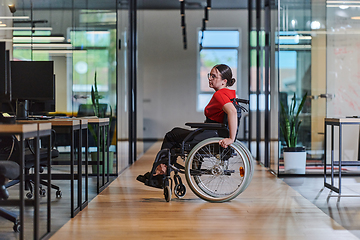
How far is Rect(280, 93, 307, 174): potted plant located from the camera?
4586 millimetres

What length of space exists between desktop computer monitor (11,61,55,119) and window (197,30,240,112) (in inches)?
308

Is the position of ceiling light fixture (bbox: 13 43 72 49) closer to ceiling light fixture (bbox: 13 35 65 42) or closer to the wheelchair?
ceiling light fixture (bbox: 13 35 65 42)

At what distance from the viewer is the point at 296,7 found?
482 centimetres

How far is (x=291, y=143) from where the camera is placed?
15.1 ft

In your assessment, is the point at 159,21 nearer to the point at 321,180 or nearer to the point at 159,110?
the point at 159,110

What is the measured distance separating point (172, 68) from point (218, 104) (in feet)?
26.0

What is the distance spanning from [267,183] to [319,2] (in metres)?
2.34

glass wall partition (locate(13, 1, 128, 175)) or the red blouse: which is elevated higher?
glass wall partition (locate(13, 1, 128, 175))

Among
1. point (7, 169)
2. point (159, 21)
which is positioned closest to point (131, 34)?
point (7, 169)

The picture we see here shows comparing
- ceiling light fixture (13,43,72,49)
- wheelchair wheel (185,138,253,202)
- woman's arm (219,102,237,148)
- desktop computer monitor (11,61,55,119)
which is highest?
ceiling light fixture (13,43,72,49)

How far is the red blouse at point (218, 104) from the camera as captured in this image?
10.1 ft

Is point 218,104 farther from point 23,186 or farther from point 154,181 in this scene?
point 23,186

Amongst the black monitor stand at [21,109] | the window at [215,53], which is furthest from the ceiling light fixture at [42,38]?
the window at [215,53]

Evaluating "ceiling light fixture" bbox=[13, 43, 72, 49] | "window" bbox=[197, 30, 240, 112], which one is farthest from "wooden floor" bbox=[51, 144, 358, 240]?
"window" bbox=[197, 30, 240, 112]
